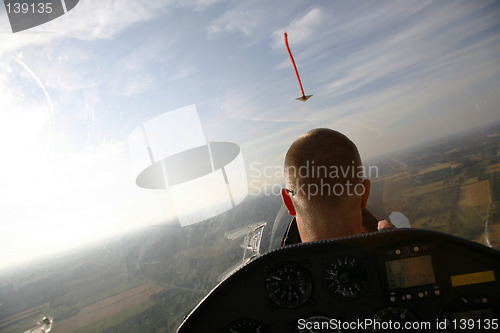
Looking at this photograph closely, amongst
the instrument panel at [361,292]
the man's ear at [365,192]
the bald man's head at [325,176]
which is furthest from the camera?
the man's ear at [365,192]

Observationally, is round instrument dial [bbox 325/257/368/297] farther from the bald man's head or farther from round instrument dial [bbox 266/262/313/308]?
the bald man's head

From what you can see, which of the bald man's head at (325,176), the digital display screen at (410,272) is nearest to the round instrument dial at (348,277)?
the digital display screen at (410,272)

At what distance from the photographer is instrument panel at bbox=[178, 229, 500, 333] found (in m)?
1.31

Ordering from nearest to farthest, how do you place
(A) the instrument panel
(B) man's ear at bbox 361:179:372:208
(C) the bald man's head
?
(A) the instrument panel → (C) the bald man's head → (B) man's ear at bbox 361:179:372:208

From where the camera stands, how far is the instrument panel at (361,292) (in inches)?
51.6

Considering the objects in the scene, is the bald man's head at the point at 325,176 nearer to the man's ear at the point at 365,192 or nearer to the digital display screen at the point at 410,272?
the man's ear at the point at 365,192

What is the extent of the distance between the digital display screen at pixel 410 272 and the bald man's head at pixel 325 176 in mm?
312

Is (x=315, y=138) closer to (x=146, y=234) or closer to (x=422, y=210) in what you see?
(x=422, y=210)

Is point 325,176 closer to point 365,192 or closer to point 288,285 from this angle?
point 365,192

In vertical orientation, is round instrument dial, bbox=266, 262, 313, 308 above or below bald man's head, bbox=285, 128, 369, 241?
below

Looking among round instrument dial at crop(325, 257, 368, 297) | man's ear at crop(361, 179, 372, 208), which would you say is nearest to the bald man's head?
man's ear at crop(361, 179, 372, 208)

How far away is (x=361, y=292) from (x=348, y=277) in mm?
90

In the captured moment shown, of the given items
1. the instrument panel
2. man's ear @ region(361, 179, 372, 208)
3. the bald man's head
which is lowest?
the instrument panel

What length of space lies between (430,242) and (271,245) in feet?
4.64
